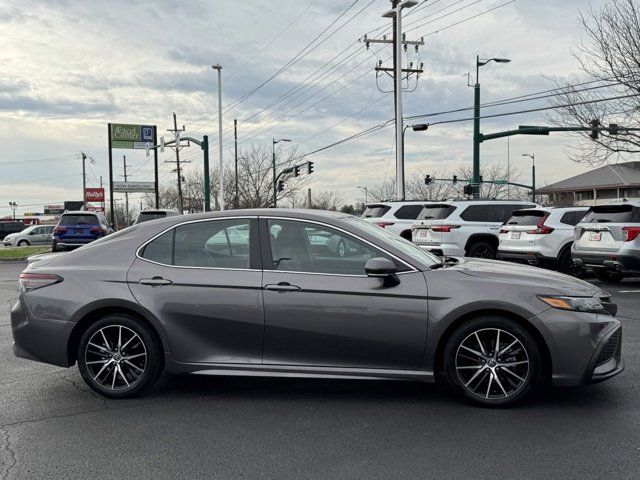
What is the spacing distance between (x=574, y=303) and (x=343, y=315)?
1733 millimetres

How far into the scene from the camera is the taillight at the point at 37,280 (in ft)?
16.3

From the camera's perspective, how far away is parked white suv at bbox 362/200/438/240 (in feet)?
52.0

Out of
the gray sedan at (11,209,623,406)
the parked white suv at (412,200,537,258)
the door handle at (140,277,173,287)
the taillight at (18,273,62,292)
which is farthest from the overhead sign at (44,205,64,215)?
the door handle at (140,277,173,287)

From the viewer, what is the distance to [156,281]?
4812 millimetres

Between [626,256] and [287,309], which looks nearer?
[287,309]

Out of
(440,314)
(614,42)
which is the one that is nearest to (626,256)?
(440,314)

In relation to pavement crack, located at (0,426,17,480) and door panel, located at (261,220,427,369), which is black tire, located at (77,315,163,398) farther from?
door panel, located at (261,220,427,369)

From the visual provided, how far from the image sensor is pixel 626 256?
1105cm

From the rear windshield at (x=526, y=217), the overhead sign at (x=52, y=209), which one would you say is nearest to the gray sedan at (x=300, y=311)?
the rear windshield at (x=526, y=217)

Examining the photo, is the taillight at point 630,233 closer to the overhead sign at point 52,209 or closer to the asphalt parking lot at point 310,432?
the asphalt parking lot at point 310,432

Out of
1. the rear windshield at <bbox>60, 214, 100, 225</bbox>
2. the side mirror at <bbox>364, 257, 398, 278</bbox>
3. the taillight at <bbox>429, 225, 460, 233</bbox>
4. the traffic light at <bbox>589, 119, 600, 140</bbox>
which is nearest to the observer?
the side mirror at <bbox>364, 257, 398, 278</bbox>

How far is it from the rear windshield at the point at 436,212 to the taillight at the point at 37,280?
11.0 m

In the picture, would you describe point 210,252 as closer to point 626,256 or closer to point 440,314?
point 440,314

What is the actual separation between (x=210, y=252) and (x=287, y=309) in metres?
0.84
